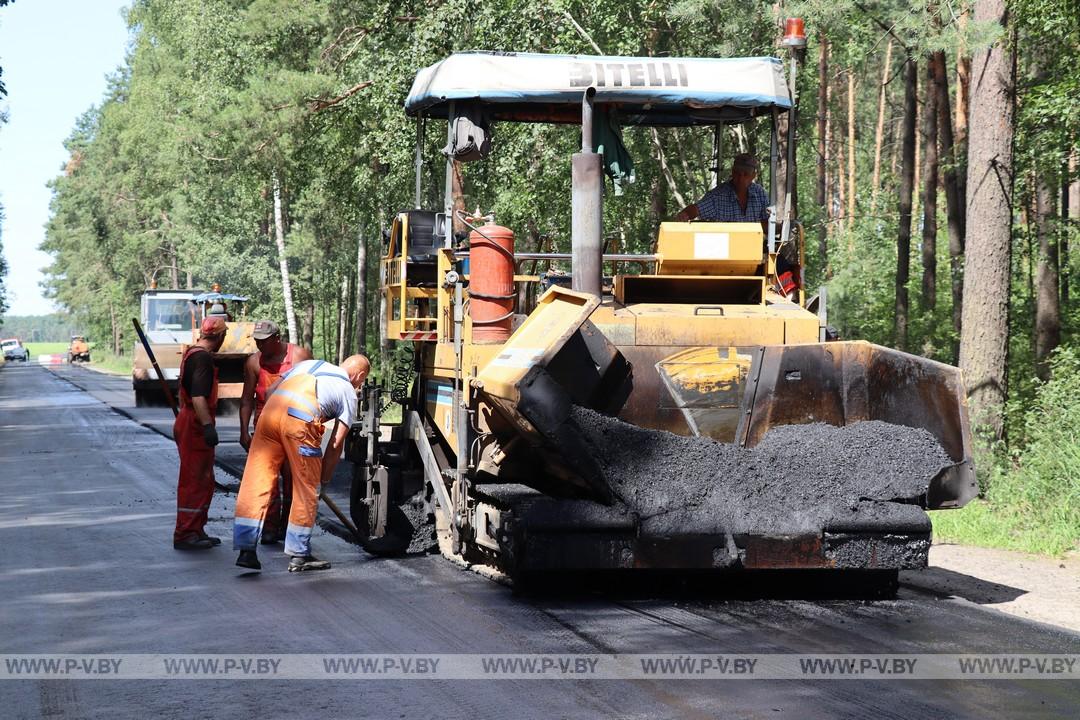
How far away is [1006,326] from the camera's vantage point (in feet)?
44.8

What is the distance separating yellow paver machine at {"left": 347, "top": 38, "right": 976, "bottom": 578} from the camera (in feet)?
23.9

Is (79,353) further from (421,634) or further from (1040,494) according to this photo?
(421,634)

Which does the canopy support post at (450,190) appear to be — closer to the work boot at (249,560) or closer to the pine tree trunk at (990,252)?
the work boot at (249,560)

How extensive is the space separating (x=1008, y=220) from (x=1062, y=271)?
32.9ft

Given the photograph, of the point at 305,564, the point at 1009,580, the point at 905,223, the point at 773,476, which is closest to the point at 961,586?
the point at 1009,580

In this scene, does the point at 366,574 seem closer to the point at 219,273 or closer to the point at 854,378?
the point at 854,378

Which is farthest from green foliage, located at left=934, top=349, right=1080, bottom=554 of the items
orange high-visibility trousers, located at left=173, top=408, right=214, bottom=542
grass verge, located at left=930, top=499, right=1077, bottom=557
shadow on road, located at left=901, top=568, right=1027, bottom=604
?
orange high-visibility trousers, located at left=173, top=408, right=214, bottom=542

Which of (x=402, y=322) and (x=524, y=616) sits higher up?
(x=402, y=322)

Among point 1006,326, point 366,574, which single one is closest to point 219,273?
point 1006,326

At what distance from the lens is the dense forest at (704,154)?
46.3ft

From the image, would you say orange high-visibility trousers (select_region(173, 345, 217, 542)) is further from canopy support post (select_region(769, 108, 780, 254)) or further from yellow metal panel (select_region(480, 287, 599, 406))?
canopy support post (select_region(769, 108, 780, 254))

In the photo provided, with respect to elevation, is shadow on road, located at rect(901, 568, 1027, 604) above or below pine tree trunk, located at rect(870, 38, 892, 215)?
below

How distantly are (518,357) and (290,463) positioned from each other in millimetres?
2003

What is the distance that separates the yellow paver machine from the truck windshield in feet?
79.8
